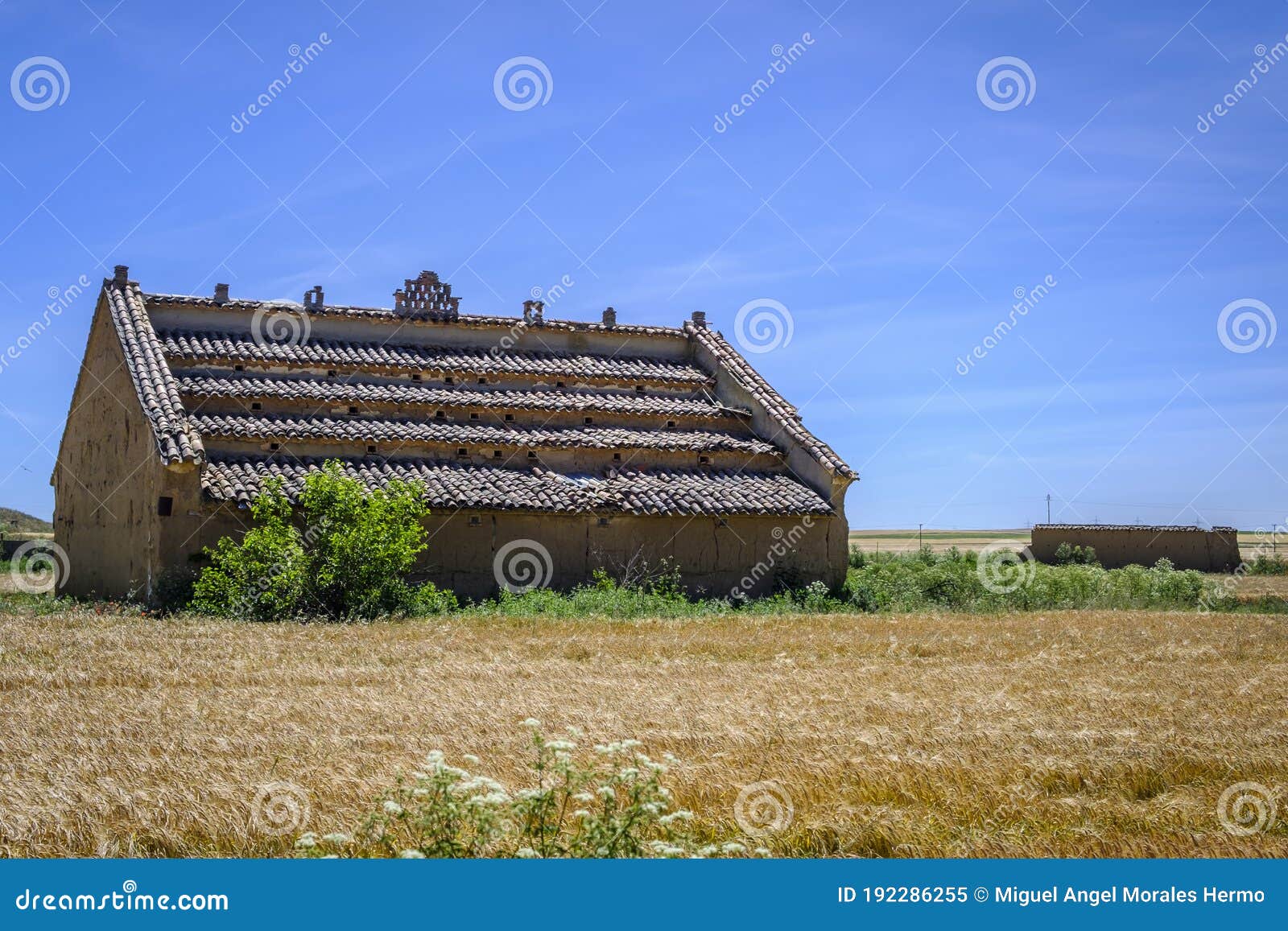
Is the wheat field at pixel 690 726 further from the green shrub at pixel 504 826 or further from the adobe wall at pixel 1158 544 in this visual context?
the adobe wall at pixel 1158 544

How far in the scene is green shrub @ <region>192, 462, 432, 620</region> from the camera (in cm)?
1892

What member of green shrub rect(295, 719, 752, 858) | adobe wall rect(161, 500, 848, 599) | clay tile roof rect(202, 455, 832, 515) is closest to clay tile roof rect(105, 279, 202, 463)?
clay tile roof rect(202, 455, 832, 515)

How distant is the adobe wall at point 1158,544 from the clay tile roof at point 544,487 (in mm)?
27544

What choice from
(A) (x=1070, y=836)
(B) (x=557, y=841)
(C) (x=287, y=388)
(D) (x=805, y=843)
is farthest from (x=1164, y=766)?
(C) (x=287, y=388)

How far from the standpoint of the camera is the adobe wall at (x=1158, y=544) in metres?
47.5

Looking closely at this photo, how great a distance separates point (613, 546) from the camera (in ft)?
75.9

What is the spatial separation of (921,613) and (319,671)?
1373 cm

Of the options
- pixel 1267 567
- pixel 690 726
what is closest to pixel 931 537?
pixel 1267 567

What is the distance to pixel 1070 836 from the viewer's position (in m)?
6.53

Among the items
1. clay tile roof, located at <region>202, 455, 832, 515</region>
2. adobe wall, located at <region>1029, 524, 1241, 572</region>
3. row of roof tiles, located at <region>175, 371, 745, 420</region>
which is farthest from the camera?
adobe wall, located at <region>1029, 524, 1241, 572</region>

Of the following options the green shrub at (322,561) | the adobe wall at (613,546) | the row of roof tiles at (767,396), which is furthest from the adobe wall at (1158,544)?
the green shrub at (322,561)

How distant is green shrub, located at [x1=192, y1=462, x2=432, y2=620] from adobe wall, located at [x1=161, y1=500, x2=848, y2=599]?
0.89m

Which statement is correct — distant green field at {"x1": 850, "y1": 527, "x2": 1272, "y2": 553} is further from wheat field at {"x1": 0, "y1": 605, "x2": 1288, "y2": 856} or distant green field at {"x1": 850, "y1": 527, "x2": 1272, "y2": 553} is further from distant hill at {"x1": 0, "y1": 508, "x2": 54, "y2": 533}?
wheat field at {"x1": 0, "y1": 605, "x2": 1288, "y2": 856}

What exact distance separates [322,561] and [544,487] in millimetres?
5070
